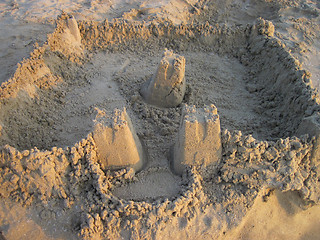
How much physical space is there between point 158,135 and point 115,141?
2.16ft

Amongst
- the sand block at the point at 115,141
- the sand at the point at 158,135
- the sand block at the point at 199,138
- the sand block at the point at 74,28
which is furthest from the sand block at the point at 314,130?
the sand block at the point at 74,28

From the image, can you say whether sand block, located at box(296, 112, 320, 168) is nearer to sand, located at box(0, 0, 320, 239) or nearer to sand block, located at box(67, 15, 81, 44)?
sand, located at box(0, 0, 320, 239)

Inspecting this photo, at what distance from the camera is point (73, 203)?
192 centimetres

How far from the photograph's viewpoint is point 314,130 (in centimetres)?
215

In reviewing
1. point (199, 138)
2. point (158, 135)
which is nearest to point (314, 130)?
point (199, 138)

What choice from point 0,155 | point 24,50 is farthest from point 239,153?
point 24,50

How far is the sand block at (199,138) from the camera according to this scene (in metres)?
1.96

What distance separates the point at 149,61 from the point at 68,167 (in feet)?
7.06

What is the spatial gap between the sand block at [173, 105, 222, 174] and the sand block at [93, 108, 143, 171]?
0.37m

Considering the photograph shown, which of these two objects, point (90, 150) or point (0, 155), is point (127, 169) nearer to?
point (90, 150)

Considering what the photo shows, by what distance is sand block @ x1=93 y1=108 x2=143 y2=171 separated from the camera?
2.00m

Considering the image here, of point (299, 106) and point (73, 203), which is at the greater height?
point (299, 106)

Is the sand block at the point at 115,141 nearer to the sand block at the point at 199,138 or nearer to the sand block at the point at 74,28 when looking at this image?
the sand block at the point at 199,138

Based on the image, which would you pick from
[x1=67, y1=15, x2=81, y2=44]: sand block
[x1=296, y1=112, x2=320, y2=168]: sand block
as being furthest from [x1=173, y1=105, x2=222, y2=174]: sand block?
[x1=67, y1=15, x2=81, y2=44]: sand block
